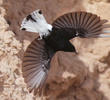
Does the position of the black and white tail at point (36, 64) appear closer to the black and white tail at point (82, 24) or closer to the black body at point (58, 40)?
the black body at point (58, 40)

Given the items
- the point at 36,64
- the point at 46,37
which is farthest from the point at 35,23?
the point at 36,64

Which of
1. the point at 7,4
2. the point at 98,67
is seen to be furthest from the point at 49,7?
the point at 98,67

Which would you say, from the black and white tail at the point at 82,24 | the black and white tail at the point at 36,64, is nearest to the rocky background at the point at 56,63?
the black and white tail at the point at 36,64

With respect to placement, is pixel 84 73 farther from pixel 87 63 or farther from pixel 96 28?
pixel 96 28

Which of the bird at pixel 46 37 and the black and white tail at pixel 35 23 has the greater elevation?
the black and white tail at pixel 35 23

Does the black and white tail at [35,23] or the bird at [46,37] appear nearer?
the bird at [46,37]

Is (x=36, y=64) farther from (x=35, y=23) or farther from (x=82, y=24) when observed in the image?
(x=82, y=24)

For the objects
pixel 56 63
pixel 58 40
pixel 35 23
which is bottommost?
pixel 56 63
